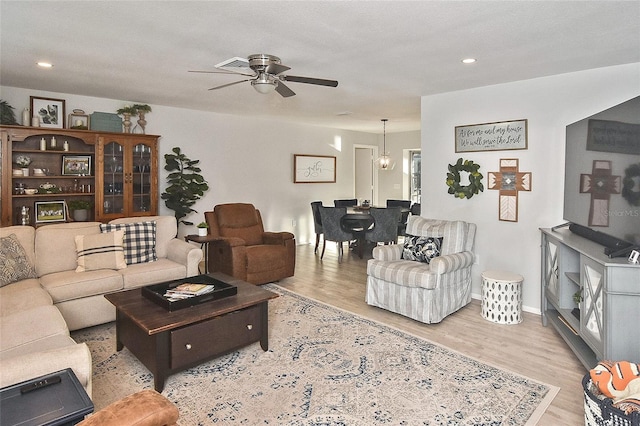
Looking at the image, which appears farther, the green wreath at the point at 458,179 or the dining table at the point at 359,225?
the dining table at the point at 359,225

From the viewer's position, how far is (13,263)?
321 cm

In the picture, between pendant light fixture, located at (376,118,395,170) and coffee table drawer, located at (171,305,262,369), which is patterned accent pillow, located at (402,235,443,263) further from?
pendant light fixture, located at (376,118,395,170)

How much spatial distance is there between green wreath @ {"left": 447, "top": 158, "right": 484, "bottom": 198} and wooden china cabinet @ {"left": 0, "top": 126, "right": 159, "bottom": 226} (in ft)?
12.8

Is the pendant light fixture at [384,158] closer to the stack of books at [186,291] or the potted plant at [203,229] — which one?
the potted plant at [203,229]

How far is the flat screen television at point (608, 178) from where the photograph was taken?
2.44 meters

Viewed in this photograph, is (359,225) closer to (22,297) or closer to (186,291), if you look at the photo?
(186,291)

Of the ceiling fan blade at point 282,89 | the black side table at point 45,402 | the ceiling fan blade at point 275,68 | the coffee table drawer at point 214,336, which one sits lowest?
the coffee table drawer at point 214,336

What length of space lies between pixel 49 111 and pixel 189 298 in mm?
3491

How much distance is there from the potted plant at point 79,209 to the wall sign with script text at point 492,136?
4580mm

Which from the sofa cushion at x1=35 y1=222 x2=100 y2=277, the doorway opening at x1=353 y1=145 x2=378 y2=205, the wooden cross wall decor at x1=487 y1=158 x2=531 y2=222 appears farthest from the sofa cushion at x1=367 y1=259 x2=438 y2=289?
the doorway opening at x1=353 y1=145 x2=378 y2=205

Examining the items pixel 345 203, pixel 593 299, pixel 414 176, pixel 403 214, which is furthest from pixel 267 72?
pixel 414 176

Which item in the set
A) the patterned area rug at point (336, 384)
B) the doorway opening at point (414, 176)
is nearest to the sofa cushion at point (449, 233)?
the patterned area rug at point (336, 384)

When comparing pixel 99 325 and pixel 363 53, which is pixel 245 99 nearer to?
pixel 363 53

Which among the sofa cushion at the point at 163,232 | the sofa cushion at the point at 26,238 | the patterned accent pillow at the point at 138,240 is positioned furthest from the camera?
the sofa cushion at the point at 163,232
